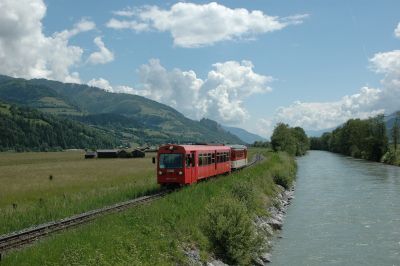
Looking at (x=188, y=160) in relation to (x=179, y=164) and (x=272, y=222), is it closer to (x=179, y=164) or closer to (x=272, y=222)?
(x=179, y=164)

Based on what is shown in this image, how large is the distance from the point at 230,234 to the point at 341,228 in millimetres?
14485

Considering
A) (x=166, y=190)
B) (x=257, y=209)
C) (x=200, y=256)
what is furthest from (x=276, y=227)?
(x=200, y=256)

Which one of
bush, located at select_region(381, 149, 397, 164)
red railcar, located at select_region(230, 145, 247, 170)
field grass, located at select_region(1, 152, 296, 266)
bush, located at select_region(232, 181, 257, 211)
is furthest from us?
bush, located at select_region(381, 149, 397, 164)

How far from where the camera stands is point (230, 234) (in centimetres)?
2212

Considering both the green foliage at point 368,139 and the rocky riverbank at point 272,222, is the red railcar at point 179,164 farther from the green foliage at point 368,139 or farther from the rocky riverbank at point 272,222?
the green foliage at point 368,139

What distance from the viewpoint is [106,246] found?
15836 millimetres

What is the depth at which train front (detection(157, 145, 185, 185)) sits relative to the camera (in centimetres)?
3584

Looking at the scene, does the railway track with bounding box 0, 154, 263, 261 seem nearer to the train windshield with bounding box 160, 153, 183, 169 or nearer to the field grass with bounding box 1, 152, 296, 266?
the field grass with bounding box 1, 152, 296, 266

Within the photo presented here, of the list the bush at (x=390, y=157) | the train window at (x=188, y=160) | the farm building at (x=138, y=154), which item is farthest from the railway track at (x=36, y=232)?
the farm building at (x=138, y=154)

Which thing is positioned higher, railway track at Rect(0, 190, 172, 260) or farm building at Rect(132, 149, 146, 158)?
farm building at Rect(132, 149, 146, 158)

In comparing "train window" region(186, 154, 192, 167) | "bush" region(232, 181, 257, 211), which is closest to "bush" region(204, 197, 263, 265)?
"bush" region(232, 181, 257, 211)

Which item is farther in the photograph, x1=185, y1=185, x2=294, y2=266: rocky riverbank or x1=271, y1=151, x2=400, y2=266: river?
x1=271, y1=151, x2=400, y2=266: river

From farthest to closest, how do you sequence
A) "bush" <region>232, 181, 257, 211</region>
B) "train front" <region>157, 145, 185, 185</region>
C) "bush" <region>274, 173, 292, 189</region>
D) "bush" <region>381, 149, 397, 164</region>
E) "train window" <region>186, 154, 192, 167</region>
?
"bush" <region>381, 149, 397, 164</region> < "bush" <region>274, 173, 292, 189</region> < "train window" <region>186, 154, 192, 167</region> < "train front" <region>157, 145, 185, 185</region> < "bush" <region>232, 181, 257, 211</region>

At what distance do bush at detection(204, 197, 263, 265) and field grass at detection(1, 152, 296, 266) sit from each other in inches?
18.1
